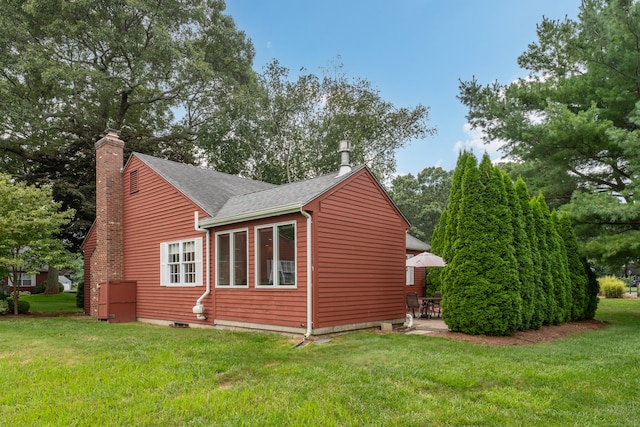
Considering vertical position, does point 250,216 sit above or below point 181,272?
above

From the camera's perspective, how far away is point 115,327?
11.1 meters

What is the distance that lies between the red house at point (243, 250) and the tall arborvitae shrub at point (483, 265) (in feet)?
6.78

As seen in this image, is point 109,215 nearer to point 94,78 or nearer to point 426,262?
point 426,262

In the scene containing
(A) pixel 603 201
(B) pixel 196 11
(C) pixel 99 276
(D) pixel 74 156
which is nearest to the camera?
(A) pixel 603 201

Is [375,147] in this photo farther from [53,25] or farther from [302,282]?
[302,282]

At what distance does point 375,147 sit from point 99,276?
1974 centimetres

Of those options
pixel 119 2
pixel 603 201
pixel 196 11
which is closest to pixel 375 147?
pixel 196 11

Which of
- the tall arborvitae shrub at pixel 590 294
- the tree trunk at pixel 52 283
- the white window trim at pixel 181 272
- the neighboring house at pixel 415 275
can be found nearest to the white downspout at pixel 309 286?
the white window trim at pixel 181 272

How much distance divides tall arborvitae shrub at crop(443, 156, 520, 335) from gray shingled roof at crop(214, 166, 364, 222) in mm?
2799

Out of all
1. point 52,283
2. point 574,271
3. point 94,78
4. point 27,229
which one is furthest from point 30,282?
point 574,271

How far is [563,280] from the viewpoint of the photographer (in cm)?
1082

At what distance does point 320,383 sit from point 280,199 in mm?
5482

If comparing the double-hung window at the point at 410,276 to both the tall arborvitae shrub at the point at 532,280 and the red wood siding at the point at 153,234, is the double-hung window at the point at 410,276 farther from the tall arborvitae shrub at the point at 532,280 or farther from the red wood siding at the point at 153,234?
the red wood siding at the point at 153,234

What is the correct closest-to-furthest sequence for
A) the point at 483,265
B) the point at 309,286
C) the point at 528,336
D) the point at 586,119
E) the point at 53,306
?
the point at 309,286 < the point at 483,265 < the point at 528,336 < the point at 586,119 < the point at 53,306
